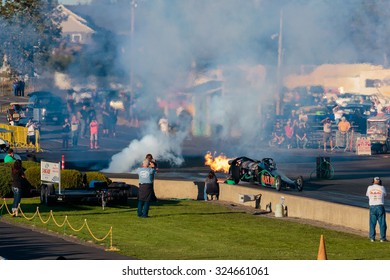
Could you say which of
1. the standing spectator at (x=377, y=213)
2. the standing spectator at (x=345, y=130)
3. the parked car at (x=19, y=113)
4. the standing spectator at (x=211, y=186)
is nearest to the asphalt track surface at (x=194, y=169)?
the parked car at (x=19, y=113)

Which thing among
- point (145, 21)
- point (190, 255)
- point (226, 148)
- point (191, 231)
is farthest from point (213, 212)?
point (226, 148)

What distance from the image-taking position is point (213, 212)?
1475 inches

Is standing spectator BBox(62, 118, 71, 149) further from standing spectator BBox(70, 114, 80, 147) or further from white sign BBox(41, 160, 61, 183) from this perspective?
white sign BBox(41, 160, 61, 183)

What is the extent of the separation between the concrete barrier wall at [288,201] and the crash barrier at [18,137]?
18.3 m

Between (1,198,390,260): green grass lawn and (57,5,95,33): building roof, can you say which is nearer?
(1,198,390,260): green grass lawn

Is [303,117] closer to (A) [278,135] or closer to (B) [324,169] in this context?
(A) [278,135]

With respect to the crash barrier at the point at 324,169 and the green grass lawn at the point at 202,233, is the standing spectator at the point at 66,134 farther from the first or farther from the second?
the green grass lawn at the point at 202,233

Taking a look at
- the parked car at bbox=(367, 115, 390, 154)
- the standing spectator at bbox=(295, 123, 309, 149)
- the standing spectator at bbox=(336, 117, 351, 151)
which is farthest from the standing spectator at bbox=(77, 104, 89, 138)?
the parked car at bbox=(367, 115, 390, 154)

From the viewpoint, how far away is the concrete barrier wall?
111 feet

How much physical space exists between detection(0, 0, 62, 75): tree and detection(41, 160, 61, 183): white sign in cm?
2024

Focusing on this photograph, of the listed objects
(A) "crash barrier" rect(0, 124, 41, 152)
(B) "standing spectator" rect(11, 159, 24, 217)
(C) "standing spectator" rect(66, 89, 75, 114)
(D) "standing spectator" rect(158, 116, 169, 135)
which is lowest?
(B) "standing spectator" rect(11, 159, 24, 217)

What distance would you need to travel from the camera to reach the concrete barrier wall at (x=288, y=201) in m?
33.9

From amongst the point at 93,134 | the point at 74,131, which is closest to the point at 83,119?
the point at 74,131

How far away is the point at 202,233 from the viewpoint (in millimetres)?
32531
